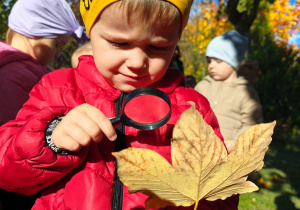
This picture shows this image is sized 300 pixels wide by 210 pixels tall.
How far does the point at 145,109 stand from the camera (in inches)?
39.7

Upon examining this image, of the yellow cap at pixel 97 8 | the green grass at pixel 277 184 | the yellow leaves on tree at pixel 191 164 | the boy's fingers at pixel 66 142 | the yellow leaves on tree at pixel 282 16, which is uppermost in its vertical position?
the yellow cap at pixel 97 8

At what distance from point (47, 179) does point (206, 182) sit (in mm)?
629

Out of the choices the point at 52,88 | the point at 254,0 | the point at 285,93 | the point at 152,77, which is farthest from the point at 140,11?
the point at 285,93

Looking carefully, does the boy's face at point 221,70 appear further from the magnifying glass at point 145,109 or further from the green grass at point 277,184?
the magnifying glass at point 145,109

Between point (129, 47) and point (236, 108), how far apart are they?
3.29 m

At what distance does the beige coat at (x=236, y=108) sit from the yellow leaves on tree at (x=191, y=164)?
3349mm

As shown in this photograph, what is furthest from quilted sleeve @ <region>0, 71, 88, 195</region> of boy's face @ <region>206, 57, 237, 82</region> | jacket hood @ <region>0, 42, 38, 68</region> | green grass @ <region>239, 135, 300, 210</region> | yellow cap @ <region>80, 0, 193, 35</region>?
green grass @ <region>239, 135, 300, 210</region>

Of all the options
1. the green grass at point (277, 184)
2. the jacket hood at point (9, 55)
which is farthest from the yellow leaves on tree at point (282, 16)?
the jacket hood at point (9, 55)

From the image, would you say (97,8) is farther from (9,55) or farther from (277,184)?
(277,184)

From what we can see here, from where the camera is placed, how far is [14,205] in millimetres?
1633

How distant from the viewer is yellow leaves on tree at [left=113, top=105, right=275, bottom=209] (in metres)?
0.65

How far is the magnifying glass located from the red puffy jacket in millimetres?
188

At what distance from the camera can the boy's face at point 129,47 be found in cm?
101

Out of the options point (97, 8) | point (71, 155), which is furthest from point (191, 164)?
point (97, 8)
